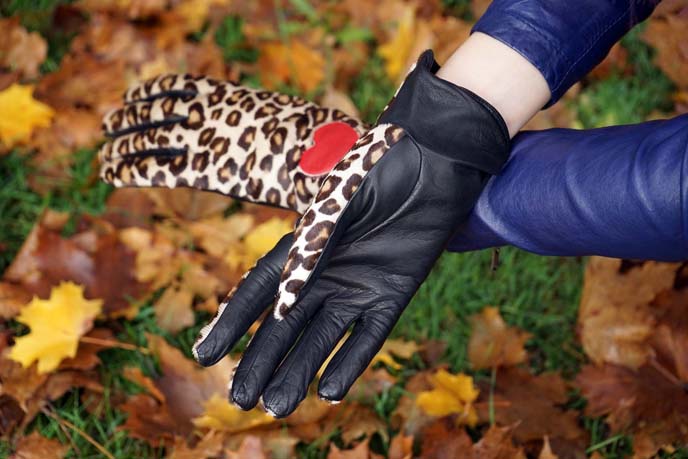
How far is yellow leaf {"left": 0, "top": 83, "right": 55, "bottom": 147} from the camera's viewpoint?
211cm

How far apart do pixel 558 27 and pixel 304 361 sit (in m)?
0.86

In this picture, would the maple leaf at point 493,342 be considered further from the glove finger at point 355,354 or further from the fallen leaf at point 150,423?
the fallen leaf at point 150,423

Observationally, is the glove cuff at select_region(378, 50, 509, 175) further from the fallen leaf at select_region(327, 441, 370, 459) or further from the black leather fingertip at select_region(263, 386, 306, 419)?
the fallen leaf at select_region(327, 441, 370, 459)

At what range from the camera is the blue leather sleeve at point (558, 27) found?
4.66 ft

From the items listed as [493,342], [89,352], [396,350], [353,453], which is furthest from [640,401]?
[89,352]

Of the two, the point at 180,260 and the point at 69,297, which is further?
the point at 180,260

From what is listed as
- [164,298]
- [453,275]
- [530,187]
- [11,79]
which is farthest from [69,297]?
[530,187]

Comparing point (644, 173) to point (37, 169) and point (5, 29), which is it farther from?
point (5, 29)

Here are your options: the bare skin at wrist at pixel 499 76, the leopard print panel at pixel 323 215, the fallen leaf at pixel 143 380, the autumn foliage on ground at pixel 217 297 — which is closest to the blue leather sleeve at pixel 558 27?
the bare skin at wrist at pixel 499 76

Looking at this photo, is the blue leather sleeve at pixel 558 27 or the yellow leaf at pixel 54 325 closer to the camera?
the blue leather sleeve at pixel 558 27

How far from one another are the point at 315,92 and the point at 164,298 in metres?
0.87

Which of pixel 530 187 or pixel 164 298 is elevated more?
pixel 530 187

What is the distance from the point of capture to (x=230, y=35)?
2414mm

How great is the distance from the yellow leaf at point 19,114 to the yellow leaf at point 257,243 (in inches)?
30.5
